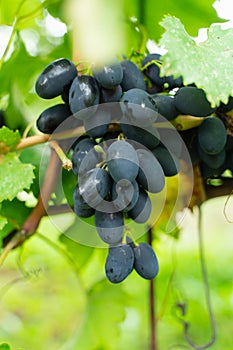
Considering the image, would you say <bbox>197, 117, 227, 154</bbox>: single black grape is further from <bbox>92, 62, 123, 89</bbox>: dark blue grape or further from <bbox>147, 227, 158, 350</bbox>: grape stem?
<bbox>147, 227, 158, 350</bbox>: grape stem

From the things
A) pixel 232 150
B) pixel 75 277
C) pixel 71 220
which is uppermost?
pixel 232 150

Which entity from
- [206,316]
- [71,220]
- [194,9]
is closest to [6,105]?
[71,220]

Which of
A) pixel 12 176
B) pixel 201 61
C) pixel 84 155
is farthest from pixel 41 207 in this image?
pixel 201 61

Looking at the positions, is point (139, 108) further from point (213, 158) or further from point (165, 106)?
point (213, 158)

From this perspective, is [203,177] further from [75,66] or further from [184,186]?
[75,66]

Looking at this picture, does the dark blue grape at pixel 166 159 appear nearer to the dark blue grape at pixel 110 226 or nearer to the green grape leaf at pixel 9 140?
the dark blue grape at pixel 110 226

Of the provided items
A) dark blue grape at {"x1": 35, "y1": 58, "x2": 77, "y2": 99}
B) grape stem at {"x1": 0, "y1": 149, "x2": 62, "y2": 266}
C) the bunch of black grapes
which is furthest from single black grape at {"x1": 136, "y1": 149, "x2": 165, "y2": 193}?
grape stem at {"x1": 0, "y1": 149, "x2": 62, "y2": 266}
